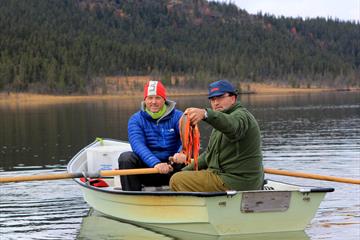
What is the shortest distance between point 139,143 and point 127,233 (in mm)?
1654

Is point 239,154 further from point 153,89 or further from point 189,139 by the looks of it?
point 153,89

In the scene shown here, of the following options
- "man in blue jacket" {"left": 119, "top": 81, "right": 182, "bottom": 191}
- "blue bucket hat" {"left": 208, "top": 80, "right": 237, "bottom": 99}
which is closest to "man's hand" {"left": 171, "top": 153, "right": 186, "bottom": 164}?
"man in blue jacket" {"left": 119, "top": 81, "right": 182, "bottom": 191}

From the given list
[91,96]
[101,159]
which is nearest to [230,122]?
[101,159]

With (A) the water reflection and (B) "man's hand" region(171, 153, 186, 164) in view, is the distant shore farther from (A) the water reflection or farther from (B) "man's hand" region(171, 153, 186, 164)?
(B) "man's hand" region(171, 153, 186, 164)

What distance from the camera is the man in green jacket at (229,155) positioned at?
9594mm

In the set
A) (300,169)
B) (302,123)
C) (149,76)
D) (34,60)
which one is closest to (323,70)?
(149,76)

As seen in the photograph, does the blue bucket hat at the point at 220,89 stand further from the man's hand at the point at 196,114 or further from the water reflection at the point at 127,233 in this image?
the water reflection at the point at 127,233

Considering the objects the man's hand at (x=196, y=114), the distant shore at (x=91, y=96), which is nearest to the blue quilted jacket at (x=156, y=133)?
the man's hand at (x=196, y=114)

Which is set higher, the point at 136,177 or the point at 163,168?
the point at 163,168

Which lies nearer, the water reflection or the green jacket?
the green jacket

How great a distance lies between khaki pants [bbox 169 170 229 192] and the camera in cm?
1041

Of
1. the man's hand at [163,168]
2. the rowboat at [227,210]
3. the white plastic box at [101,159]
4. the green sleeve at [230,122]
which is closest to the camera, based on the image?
the green sleeve at [230,122]

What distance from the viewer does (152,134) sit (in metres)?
12.1

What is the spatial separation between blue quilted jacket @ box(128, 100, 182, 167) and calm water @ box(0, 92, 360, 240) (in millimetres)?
1518
